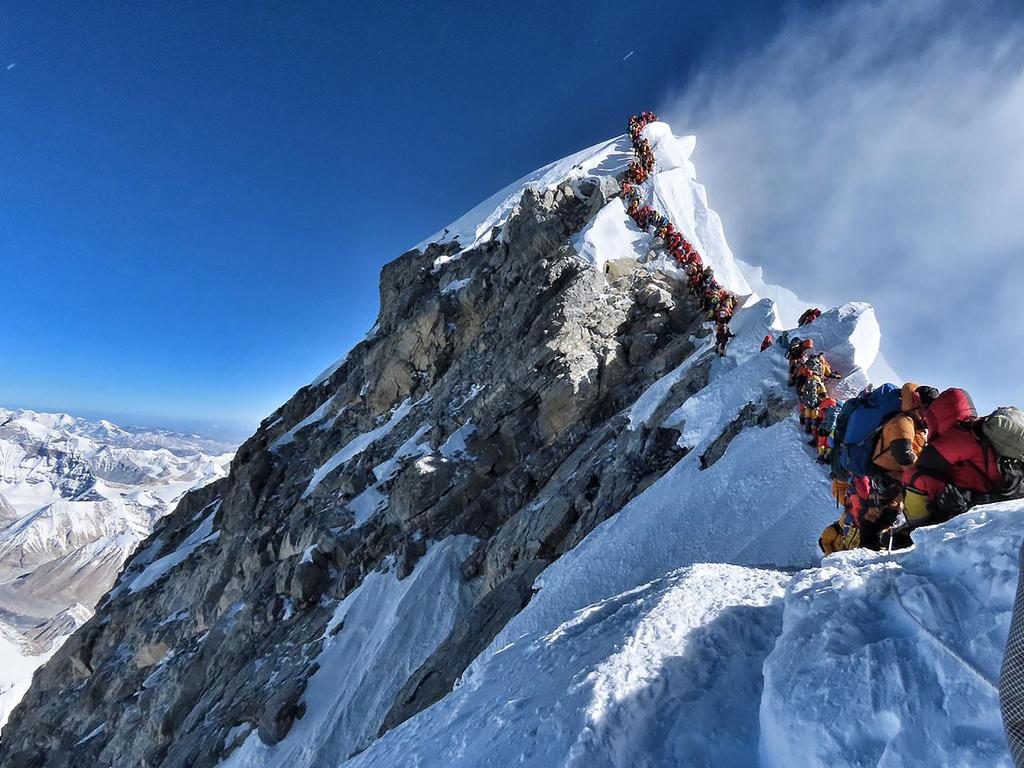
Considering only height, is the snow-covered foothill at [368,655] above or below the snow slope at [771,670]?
below

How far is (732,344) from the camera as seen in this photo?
15414 mm

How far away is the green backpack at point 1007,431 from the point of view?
4.95m

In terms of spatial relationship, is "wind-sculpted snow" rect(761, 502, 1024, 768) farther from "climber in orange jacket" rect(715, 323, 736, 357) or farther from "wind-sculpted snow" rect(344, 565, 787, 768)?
"climber in orange jacket" rect(715, 323, 736, 357)

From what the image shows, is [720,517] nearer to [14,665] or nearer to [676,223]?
[676,223]

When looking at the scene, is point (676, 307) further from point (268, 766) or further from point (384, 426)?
point (268, 766)

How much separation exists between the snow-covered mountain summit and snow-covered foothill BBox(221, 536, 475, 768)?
0.32 ft

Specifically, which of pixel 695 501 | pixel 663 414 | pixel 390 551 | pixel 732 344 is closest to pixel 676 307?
pixel 732 344

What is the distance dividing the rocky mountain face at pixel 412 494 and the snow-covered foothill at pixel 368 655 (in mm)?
242

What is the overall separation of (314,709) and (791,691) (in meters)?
17.2

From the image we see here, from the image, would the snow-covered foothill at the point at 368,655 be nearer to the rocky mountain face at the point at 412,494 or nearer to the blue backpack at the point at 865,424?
the rocky mountain face at the point at 412,494

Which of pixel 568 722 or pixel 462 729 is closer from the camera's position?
pixel 568 722

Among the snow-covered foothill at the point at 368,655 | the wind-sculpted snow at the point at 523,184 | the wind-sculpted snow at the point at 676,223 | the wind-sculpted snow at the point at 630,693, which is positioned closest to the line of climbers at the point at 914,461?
the wind-sculpted snow at the point at 630,693

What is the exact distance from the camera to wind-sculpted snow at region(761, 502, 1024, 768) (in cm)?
271

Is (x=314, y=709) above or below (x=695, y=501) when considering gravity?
below
